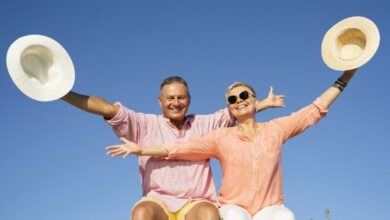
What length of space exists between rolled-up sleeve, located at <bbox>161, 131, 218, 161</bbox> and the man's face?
49 centimetres

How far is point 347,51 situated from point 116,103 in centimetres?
367

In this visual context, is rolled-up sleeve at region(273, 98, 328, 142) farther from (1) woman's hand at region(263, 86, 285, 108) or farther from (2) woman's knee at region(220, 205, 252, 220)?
(2) woman's knee at region(220, 205, 252, 220)

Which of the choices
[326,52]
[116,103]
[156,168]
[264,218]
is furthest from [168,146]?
[326,52]

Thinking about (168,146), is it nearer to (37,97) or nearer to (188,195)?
(188,195)

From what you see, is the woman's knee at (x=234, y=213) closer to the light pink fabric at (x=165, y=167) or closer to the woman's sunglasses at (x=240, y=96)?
the light pink fabric at (x=165, y=167)

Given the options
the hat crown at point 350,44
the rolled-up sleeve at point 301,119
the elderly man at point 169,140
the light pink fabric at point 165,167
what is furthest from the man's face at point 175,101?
the hat crown at point 350,44

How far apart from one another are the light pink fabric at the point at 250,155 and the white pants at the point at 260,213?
0.45ft

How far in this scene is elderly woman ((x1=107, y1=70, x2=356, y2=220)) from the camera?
6750mm

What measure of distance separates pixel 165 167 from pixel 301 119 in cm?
208

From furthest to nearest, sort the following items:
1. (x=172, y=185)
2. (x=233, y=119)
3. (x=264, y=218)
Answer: (x=233, y=119) < (x=172, y=185) < (x=264, y=218)

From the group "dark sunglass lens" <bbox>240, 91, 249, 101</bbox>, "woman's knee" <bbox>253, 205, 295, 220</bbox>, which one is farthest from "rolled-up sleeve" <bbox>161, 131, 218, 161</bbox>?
"woman's knee" <bbox>253, 205, 295, 220</bbox>

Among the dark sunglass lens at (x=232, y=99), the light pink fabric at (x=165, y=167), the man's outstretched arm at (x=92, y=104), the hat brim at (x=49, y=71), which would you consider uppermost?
the hat brim at (x=49, y=71)

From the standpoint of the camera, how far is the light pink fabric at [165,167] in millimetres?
6945

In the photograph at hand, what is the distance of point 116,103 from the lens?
705 cm
